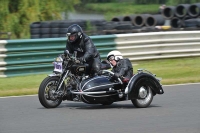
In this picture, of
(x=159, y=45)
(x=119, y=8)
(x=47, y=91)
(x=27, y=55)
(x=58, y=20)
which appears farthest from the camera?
(x=119, y=8)

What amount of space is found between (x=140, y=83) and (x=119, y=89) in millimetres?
390

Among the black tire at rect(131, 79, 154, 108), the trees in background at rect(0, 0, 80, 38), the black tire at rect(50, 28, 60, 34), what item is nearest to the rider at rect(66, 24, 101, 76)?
the black tire at rect(131, 79, 154, 108)

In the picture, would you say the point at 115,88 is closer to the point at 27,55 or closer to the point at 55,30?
the point at 27,55

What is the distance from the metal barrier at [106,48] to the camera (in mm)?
13695

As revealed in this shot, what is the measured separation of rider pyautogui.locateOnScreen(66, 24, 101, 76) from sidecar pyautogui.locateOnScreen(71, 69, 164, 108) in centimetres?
27

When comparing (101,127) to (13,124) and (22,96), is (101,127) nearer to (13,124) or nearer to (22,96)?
(13,124)

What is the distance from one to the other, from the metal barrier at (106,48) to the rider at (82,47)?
4.39 metres

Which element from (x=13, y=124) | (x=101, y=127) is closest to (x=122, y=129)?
(x=101, y=127)

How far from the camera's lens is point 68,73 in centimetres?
924

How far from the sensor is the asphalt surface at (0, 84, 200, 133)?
7.35 metres

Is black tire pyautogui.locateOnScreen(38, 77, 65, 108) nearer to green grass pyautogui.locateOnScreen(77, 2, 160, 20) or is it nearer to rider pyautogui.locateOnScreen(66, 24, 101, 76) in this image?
rider pyautogui.locateOnScreen(66, 24, 101, 76)

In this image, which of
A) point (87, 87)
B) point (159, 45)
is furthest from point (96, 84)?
point (159, 45)

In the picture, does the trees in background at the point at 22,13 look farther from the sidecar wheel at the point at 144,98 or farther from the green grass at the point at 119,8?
the green grass at the point at 119,8

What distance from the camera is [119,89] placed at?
9375 mm
